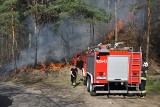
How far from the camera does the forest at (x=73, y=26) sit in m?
33.3

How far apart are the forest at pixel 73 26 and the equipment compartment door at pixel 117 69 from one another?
13.2 m

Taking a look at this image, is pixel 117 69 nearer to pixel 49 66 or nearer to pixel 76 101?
pixel 76 101

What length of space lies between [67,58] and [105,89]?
1992 cm

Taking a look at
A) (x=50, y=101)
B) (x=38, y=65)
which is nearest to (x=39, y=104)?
(x=50, y=101)

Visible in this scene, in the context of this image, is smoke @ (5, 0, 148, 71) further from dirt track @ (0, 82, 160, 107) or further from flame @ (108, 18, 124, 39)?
dirt track @ (0, 82, 160, 107)

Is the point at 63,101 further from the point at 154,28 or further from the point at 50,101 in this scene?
the point at 154,28

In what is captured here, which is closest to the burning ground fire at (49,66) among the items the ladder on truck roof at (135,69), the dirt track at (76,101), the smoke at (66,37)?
the smoke at (66,37)

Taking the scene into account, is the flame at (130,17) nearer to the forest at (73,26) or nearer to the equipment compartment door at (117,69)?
A: the forest at (73,26)

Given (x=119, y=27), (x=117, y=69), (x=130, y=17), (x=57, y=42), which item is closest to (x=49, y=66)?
(x=57, y=42)

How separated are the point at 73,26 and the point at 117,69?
88.9 ft

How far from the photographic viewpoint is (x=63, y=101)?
16375 mm

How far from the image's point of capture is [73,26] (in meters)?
43.9

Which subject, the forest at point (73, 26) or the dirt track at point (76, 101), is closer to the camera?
the dirt track at point (76, 101)

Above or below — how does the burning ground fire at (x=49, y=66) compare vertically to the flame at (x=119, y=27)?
below
